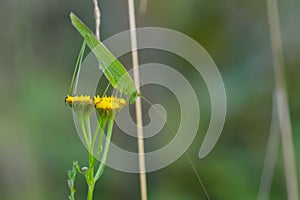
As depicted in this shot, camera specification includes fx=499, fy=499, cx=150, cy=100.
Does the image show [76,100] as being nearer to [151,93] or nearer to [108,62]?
[108,62]

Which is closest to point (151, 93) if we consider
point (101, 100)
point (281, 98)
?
point (281, 98)

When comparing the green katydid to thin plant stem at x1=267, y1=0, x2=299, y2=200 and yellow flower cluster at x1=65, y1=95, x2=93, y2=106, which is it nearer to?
yellow flower cluster at x1=65, y1=95, x2=93, y2=106

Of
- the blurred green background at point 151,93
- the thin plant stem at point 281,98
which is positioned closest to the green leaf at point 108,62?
the thin plant stem at point 281,98

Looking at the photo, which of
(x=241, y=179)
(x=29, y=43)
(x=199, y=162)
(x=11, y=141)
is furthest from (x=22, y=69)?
(x=241, y=179)

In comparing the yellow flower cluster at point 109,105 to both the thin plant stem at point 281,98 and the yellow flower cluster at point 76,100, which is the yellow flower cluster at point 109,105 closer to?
the yellow flower cluster at point 76,100

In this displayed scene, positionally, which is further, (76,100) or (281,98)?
(281,98)

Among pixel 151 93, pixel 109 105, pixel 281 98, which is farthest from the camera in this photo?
pixel 151 93

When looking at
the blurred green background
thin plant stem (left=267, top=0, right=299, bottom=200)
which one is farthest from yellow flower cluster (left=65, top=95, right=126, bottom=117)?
the blurred green background

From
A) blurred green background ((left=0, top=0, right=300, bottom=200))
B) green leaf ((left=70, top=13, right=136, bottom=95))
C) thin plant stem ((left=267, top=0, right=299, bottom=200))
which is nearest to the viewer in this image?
green leaf ((left=70, top=13, right=136, bottom=95))

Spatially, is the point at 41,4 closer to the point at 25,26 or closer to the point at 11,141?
the point at 25,26

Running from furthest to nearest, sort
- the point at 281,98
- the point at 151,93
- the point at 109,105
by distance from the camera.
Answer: the point at 151,93, the point at 281,98, the point at 109,105
